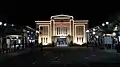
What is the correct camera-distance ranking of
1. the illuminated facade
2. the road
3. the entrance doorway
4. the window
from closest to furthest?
the road → the illuminated facade → the window → the entrance doorway

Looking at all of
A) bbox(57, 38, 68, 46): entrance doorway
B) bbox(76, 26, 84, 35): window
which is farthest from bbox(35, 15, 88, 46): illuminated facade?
bbox(57, 38, 68, 46): entrance doorway

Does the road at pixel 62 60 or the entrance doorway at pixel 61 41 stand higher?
the entrance doorway at pixel 61 41

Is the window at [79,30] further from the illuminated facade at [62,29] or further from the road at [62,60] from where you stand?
the road at [62,60]

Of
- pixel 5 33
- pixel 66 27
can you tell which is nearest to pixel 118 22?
pixel 5 33

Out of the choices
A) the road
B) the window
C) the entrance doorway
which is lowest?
the road

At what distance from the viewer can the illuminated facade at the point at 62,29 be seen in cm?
11375

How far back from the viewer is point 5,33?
52688 millimetres

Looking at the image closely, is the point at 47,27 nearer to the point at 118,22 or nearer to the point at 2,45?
the point at 118,22

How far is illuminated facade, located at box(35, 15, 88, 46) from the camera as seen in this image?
11375 cm

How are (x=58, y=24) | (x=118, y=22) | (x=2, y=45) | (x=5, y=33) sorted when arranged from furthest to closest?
(x=58, y=24) → (x=118, y=22) → (x=5, y=33) → (x=2, y=45)

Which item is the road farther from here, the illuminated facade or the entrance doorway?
the entrance doorway

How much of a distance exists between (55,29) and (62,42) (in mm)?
7561

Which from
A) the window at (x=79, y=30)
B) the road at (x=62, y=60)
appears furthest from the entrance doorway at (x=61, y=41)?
the road at (x=62, y=60)

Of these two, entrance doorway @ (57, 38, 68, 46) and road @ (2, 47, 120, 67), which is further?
entrance doorway @ (57, 38, 68, 46)
